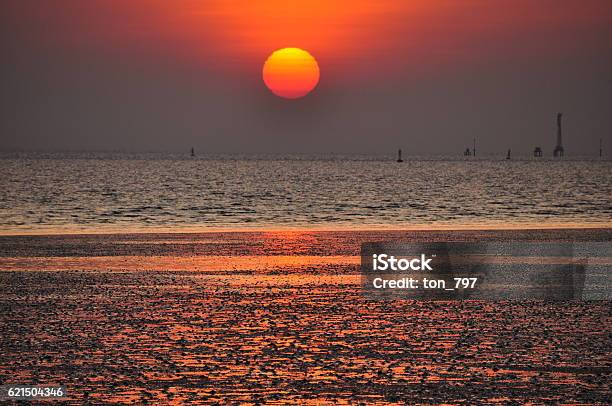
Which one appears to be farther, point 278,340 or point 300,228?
point 300,228

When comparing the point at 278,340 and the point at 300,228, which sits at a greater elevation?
the point at 278,340

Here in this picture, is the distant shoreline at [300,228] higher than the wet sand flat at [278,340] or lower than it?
lower

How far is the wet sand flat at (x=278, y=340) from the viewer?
12.7m

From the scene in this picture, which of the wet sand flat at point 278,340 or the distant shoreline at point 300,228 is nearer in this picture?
the wet sand flat at point 278,340

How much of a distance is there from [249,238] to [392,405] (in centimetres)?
2663

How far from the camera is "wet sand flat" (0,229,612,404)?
12664 mm

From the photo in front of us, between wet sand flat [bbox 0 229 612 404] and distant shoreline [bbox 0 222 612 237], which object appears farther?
distant shoreline [bbox 0 222 612 237]

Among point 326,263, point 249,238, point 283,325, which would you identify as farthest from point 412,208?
point 283,325

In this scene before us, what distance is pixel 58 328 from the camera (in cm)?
1698

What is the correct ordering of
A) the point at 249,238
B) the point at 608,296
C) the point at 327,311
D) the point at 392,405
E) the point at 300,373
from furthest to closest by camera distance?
the point at 249,238
the point at 608,296
the point at 327,311
the point at 300,373
the point at 392,405

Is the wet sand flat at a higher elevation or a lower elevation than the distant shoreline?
higher

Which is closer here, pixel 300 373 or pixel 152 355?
pixel 300 373

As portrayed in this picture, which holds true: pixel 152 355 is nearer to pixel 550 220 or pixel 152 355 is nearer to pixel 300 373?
pixel 300 373

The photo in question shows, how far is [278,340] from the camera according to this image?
15.8m
